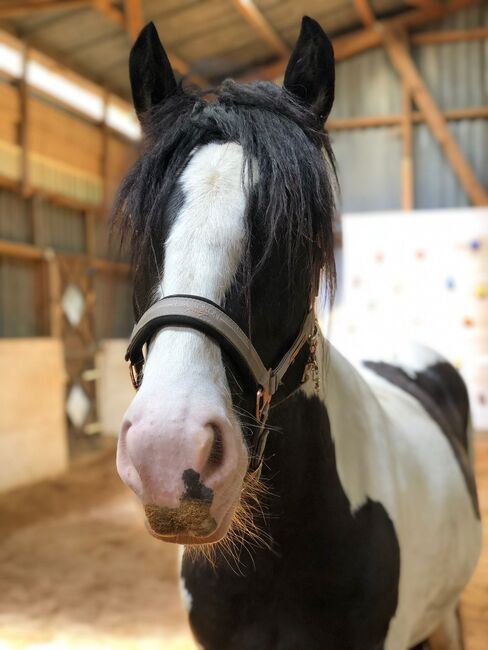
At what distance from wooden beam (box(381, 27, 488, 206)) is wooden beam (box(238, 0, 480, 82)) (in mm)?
148

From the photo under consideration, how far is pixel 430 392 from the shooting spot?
2391 millimetres

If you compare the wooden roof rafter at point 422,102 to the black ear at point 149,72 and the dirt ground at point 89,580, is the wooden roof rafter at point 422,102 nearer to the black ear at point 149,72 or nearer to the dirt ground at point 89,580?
the dirt ground at point 89,580

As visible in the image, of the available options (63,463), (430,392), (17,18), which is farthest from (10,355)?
(430,392)

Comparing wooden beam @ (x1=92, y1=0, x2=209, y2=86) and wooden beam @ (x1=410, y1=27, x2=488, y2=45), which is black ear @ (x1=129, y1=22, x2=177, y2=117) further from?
wooden beam @ (x1=410, y1=27, x2=488, y2=45)

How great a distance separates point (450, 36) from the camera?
9.59 m

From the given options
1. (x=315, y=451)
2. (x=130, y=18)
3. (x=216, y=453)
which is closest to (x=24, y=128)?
(x=130, y=18)

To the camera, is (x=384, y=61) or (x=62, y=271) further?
(x=384, y=61)

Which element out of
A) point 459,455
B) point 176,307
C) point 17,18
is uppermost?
point 17,18

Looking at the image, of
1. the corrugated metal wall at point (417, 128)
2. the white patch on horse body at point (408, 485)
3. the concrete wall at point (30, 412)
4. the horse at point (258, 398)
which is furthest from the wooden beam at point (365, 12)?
the horse at point (258, 398)

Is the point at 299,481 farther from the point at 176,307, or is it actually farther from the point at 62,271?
the point at 62,271

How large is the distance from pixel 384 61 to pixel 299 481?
9.84 metres

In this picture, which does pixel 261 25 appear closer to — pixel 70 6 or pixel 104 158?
pixel 104 158

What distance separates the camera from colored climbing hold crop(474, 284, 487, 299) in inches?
337

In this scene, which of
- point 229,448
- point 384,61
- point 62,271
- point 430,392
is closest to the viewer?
point 229,448
